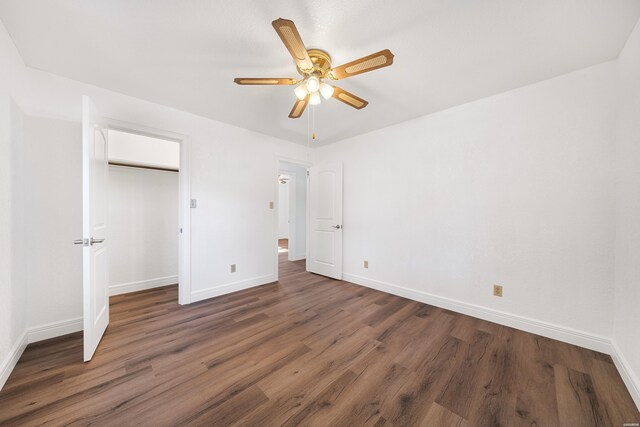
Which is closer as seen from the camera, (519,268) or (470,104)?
(519,268)

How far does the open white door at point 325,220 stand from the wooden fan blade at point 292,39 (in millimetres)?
2356

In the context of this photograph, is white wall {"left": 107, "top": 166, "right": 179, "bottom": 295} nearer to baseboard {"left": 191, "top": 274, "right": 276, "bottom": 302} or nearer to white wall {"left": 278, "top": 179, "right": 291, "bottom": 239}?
baseboard {"left": 191, "top": 274, "right": 276, "bottom": 302}

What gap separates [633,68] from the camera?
1.57 metres

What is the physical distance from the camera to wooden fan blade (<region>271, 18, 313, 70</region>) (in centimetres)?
116

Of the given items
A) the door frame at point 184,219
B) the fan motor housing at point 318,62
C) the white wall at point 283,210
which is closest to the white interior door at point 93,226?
the door frame at point 184,219

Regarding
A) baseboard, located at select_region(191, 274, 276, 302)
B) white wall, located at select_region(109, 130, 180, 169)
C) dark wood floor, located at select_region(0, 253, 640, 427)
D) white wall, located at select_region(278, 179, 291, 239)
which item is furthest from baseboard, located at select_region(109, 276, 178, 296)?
white wall, located at select_region(278, 179, 291, 239)

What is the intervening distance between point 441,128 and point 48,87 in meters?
3.99

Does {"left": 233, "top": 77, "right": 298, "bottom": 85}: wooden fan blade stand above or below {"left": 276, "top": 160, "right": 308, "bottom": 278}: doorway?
above

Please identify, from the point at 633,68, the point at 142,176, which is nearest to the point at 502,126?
the point at 633,68

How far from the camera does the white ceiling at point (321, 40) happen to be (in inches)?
54.0

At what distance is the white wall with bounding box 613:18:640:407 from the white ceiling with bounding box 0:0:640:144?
11.1 inches

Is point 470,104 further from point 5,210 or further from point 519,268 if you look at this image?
point 5,210

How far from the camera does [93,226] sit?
1815 millimetres

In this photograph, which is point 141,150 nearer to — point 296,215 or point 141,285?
point 141,285
